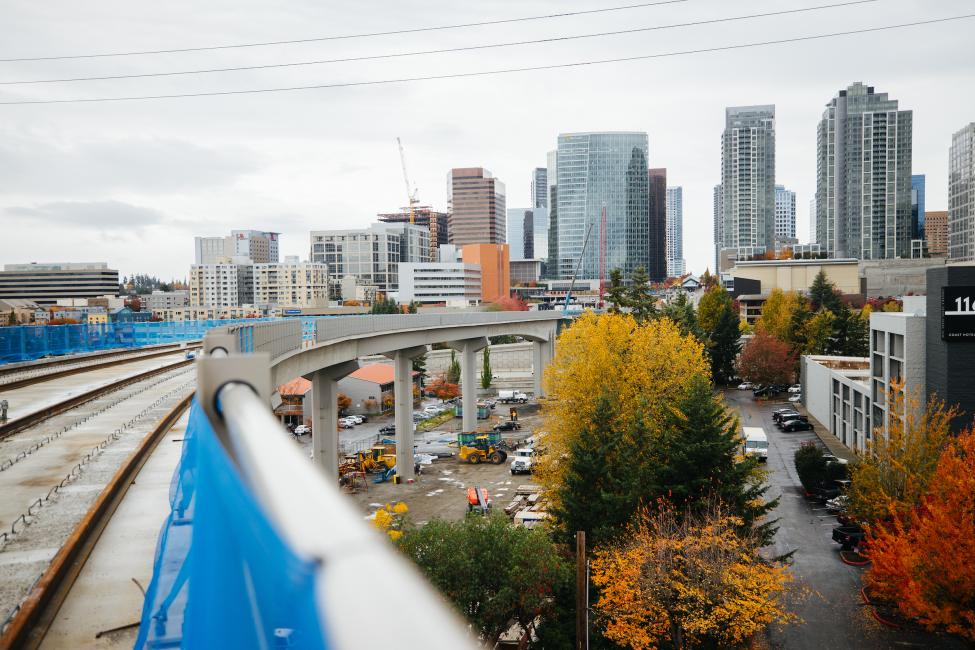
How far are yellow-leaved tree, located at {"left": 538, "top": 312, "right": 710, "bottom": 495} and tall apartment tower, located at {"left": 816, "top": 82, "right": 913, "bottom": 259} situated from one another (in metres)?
147

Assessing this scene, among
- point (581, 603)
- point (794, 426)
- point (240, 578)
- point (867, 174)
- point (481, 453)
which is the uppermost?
point (867, 174)

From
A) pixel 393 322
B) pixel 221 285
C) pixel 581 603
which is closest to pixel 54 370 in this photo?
pixel 393 322

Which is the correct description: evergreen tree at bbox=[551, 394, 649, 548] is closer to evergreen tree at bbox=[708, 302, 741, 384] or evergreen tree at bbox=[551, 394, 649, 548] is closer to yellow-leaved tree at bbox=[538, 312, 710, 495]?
yellow-leaved tree at bbox=[538, 312, 710, 495]

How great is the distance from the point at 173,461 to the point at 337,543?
9.50 meters

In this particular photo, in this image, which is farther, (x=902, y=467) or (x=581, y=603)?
(x=902, y=467)

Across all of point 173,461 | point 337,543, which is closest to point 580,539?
point 173,461

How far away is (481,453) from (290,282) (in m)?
132

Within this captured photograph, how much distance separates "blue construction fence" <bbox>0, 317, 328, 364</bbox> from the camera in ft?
91.8

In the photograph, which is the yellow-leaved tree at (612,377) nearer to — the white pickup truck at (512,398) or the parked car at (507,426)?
the parked car at (507,426)

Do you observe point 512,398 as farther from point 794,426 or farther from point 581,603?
point 581,603

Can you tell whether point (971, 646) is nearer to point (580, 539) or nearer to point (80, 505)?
point (580, 539)

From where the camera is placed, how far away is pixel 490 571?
1619 cm

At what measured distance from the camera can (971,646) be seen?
53.9ft

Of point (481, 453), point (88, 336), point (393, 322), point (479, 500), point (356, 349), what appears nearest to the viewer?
point (479, 500)
